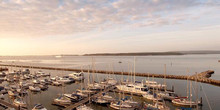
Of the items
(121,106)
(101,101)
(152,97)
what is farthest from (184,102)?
(101,101)

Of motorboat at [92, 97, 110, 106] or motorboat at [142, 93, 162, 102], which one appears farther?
motorboat at [142, 93, 162, 102]

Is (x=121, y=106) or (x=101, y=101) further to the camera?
(x=101, y=101)

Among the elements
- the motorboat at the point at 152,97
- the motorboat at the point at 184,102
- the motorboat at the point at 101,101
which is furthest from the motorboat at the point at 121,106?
the motorboat at the point at 184,102

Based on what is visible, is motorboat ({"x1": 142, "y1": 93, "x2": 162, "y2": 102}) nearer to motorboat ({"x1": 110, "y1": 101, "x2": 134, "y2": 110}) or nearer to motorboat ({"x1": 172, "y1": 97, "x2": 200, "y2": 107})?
motorboat ({"x1": 172, "y1": 97, "x2": 200, "y2": 107})

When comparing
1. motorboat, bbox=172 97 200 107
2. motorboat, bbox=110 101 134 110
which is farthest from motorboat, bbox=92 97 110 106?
motorboat, bbox=172 97 200 107

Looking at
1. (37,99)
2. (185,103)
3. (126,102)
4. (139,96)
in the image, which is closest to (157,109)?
(126,102)

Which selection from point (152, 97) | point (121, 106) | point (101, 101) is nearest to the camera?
point (121, 106)

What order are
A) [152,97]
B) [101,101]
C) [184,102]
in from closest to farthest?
[184,102] < [101,101] < [152,97]

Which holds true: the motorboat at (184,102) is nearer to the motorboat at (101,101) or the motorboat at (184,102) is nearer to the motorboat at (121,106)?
the motorboat at (121,106)

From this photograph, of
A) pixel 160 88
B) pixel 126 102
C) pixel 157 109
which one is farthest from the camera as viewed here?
pixel 160 88

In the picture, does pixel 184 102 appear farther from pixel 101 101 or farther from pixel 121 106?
pixel 101 101

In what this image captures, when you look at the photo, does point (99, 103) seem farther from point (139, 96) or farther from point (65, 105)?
point (139, 96)

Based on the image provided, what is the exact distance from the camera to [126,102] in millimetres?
26250

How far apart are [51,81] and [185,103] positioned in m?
43.3
